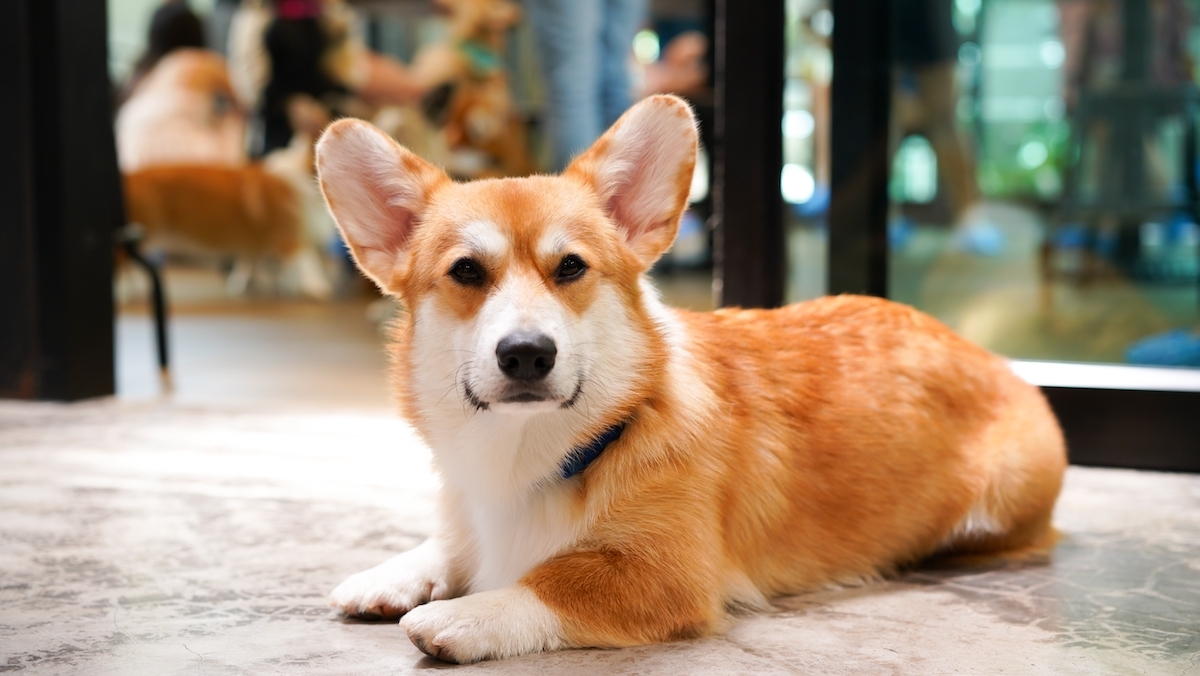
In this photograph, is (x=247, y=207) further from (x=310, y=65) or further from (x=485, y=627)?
(x=485, y=627)

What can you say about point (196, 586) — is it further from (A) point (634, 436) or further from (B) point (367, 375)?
(B) point (367, 375)

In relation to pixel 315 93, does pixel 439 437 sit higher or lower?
lower

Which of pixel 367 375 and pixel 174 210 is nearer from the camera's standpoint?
pixel 367 375

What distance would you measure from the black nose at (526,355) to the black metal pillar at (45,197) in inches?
109

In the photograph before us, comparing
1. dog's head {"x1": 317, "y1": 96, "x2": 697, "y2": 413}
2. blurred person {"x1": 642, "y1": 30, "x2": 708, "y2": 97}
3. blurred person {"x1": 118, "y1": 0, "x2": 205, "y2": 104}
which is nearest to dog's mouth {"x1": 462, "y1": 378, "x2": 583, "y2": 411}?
dog's head {"x1": 317, "y1": 96, "x2": 697, "y2": 413}

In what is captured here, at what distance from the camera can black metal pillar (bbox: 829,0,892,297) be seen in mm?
3148

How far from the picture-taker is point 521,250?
5.31 feet

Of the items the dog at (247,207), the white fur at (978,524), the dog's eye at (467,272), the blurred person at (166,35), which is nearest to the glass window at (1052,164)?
the white fur at (978,524)

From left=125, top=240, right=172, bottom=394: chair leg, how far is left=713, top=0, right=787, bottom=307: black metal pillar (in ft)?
7.55

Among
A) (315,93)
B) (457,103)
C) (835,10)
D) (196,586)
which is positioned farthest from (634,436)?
(315,93)

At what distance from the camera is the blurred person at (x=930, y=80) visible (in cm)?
317

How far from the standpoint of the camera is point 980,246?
3.80 m

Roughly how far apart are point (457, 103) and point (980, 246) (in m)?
3.19

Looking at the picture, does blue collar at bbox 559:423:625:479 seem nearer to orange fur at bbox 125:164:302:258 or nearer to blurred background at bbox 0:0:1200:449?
blurred background at bbox 0:0:1200:449
